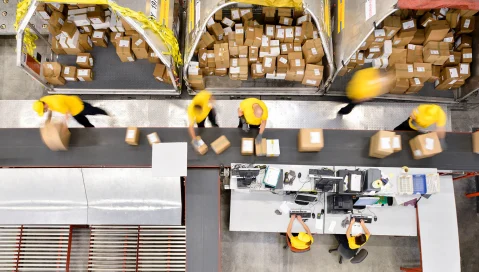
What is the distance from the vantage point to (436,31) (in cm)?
682

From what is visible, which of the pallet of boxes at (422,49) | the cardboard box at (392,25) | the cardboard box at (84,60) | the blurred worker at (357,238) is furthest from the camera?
the cardboard box at (84,60)

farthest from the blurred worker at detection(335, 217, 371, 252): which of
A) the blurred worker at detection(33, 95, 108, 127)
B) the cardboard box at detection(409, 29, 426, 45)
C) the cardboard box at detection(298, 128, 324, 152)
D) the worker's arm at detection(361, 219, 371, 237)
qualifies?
the blurred worker at detection(33, 95, 108, 127)

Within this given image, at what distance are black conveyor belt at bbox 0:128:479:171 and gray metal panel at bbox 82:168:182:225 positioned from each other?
355mm

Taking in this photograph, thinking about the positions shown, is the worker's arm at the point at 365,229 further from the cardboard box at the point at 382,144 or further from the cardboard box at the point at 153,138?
the cardboard box at the point at 153,138

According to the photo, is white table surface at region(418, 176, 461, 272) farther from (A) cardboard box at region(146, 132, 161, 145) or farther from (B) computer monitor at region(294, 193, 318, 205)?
(A) cardboard box at region(146, 132, 161, 145)

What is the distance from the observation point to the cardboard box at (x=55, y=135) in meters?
5.73

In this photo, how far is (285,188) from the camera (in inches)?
224

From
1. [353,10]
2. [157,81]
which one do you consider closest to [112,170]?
[157,81]

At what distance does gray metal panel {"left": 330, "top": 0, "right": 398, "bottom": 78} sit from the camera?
5.65 metres

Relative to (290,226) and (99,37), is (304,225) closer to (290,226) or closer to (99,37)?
(290,226)

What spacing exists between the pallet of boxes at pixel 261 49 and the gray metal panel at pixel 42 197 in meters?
2.95

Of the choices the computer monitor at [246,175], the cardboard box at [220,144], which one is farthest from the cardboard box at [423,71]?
the cardboard box at [220,144]

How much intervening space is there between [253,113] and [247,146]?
1.79 ft

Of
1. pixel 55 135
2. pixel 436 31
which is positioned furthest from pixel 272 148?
pixel 436 31
